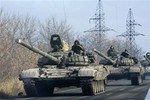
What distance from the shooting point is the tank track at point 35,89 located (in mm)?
21859

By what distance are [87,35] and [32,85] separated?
60.0 metres

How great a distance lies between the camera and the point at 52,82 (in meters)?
22.7

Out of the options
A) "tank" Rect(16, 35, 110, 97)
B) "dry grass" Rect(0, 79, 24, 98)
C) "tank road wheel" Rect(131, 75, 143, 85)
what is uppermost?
"tank" Rect(16, 35, 110, 97)

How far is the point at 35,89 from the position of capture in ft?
73.5

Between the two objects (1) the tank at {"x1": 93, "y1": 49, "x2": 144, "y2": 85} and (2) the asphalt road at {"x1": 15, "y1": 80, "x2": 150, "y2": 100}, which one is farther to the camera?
(1) the tank at {"x1": 93, "y1": 49, "x2": 144, "y2": 85}

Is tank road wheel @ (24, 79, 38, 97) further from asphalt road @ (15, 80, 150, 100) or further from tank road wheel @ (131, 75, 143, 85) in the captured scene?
tank road wheel @ (131, 75, 143, 85)

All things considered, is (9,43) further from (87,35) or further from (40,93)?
(87,35)

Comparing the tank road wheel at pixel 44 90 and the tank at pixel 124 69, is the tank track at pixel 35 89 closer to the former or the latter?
the tank road wheel at pixel 44 90

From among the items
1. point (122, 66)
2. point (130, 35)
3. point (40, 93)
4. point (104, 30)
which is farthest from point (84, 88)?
point (130, 35)

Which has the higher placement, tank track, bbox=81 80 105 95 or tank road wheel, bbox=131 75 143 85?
tank track, bbox=81 80 105 95

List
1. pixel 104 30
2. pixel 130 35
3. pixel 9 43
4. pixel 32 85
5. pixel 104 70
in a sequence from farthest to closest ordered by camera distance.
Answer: pixel 130 35, pixel 104 30, pixel 9 43, pixel 104 70, pixel 32 85

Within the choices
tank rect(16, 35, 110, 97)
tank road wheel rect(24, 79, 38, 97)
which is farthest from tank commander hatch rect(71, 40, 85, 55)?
tank road wheel rect(24, 79, 38, 97)

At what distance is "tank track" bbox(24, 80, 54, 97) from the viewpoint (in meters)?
21.9

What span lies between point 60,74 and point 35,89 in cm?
125
